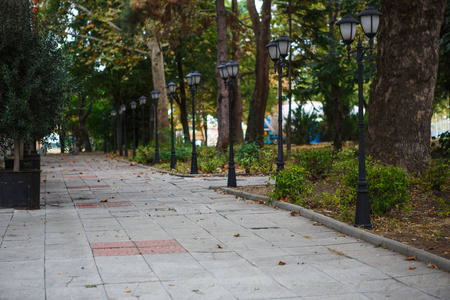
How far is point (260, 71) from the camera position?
27.8m

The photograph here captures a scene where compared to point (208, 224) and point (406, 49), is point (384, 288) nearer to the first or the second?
point (208, 224)

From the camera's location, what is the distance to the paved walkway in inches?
224

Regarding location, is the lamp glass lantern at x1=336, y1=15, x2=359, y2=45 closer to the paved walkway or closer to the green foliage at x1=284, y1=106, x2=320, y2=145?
the paved walkway

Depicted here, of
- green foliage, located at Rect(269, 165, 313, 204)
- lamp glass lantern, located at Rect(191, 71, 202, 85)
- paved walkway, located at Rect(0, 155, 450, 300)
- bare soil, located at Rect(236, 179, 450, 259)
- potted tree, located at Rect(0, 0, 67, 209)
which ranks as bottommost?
paved walkway, located at Rect(0, 155, 450, 300)

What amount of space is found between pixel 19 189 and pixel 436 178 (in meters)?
8.67

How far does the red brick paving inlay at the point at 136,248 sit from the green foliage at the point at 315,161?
6933 millimetres

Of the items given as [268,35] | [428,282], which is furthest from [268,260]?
[268,35]

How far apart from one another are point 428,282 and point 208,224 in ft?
15.0

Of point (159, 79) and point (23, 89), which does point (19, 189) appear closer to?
point (23, 89)

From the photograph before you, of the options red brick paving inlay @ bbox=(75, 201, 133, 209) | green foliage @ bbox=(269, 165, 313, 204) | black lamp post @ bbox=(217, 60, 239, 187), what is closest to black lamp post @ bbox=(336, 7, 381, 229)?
green foliage @ bbox=(269, 165, 313, 204)

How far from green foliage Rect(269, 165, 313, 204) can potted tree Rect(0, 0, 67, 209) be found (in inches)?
198

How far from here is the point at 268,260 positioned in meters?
7.04

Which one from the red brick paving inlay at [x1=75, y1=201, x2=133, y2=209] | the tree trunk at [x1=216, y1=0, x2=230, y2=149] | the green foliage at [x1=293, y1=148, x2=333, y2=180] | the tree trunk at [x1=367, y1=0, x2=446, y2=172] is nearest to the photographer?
the red brick paving inlay at [x1=75, y1=201, x2=133, y2=209]

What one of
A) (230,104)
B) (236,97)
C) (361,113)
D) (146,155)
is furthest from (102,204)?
(236,97)
